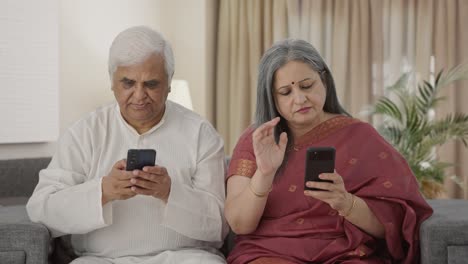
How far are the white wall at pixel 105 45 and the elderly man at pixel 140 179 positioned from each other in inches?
74.9

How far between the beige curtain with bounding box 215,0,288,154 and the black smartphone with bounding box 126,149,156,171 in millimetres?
4023

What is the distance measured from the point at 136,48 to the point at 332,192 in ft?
2.74

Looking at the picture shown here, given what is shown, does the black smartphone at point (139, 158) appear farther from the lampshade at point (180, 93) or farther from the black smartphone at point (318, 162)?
the lampshade at point (180, 93)

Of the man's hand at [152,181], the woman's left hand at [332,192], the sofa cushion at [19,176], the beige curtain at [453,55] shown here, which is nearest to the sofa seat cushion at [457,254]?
the woman's left hand at [332,192]

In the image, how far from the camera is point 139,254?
2.57m

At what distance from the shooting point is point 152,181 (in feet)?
7.88

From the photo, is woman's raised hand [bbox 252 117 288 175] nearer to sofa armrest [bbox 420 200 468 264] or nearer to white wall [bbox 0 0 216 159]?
sofa armrest [bbox 420 200 468 264]

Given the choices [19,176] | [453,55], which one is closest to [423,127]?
[453,55]

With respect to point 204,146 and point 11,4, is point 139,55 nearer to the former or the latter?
point 204,146

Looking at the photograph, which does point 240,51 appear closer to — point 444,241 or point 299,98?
point 299,98

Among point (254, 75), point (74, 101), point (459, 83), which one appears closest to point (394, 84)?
point (459, 83)

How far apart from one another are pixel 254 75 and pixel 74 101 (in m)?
1.75

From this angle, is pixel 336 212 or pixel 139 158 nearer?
pixel 139 158

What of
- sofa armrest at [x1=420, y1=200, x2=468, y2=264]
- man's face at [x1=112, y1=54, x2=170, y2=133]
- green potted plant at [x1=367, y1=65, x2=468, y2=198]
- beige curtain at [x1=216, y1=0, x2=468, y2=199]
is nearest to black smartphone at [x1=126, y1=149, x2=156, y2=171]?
man's face at [x1=112, y1=54, x2=170, y2=133]
